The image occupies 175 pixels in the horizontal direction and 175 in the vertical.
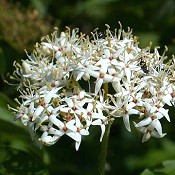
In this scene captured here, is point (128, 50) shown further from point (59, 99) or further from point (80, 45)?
point (59, 99)

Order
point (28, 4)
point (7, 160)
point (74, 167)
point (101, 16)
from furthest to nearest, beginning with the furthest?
point (101, 16)
point (28, 4)
point (74, 167)
point (7, 160)

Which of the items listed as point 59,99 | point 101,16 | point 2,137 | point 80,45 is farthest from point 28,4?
point 59,99

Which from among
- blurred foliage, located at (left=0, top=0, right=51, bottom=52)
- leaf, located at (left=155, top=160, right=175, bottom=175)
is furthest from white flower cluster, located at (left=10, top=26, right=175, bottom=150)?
blurred foliage, located at (left=0, top=0, right=51, bottom=52)

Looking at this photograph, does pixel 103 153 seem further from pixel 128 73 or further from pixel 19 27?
pixel 19 27

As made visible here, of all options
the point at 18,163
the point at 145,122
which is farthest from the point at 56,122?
the point at 18,163

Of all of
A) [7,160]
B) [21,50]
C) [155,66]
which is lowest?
[7,160]

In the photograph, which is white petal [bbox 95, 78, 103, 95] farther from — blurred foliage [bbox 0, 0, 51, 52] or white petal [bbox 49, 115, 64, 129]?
blurred foliage [bbox 0, 0, 51, 52]
